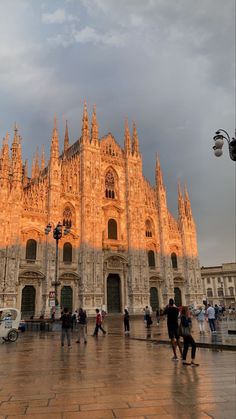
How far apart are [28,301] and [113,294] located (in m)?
10.5

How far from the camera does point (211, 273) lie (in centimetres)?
7750

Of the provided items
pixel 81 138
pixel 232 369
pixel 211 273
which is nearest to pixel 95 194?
pixel 81 138

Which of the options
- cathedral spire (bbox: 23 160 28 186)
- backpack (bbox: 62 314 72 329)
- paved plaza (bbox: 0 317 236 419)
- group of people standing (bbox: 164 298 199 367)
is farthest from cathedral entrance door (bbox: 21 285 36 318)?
group of people standing (bbox: 164 298 199 367)

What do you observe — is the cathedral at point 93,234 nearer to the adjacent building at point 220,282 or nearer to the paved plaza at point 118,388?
the paved plaza at point 118,388

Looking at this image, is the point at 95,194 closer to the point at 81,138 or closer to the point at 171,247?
the point at 81,138

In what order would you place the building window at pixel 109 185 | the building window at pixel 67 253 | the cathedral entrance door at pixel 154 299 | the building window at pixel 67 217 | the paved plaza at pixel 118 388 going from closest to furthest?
the paved plaza at pixel 118 388, the building window at pixel 67 253, the building window at pixel 67 217, the cathedral entrance door at pixel 154 299, the building window at pixel 109 185

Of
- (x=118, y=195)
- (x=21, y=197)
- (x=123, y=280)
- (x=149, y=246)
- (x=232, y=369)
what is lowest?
(x=232, y=369)

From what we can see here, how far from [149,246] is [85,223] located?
34.5 ft

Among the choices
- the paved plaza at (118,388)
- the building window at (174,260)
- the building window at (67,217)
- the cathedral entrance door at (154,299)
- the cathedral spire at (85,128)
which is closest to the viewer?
the paved plaza at (118,388)

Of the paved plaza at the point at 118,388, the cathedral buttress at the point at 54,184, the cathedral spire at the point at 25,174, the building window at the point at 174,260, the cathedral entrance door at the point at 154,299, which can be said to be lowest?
the paved plaza at the point at 118,388

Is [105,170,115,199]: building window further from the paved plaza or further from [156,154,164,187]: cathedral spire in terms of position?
the paved plaza

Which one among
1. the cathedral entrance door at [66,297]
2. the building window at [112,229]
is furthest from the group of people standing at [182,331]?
the building window at [112,229]

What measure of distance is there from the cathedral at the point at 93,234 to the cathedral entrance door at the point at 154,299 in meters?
0.12

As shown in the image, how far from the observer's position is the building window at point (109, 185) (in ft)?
134
